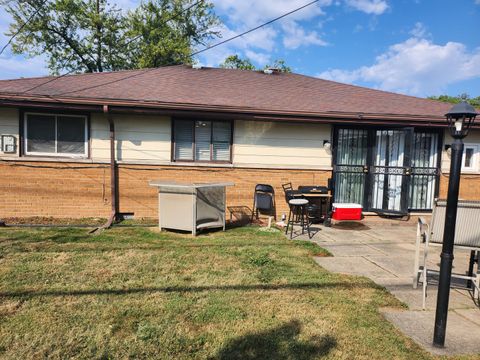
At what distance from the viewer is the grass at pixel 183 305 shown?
2.96 m

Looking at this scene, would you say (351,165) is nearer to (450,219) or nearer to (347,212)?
(347,212)

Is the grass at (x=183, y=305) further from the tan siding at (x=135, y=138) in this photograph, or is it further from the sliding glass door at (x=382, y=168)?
the sliding glass door at (x=382, y=168)

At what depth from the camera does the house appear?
319 inches

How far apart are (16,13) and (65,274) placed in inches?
1002

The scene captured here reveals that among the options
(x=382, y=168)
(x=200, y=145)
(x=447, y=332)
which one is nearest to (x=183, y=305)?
(x=447, y=332)

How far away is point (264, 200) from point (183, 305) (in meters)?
5.00

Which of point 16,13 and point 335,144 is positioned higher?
point 16,13

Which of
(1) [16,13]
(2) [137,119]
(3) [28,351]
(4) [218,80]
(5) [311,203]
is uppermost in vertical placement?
(1) [16,13]

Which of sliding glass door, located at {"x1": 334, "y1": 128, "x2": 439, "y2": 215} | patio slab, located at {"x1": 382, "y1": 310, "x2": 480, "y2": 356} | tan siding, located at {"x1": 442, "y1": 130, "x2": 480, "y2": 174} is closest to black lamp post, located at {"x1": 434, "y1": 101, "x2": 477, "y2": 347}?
patio slab, located at {"x1": 382, "y1": 310, "x2": 480, "y2": 356}

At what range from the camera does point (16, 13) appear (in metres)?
22.8

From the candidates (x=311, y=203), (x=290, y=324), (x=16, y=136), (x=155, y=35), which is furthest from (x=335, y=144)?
(x=155, y=35)

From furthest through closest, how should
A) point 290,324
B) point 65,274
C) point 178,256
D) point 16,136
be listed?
point 16,136
point 178,256
point 65,274
point 290,324

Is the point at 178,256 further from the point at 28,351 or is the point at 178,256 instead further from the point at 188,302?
the point at 28,351

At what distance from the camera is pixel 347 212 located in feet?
27.4
